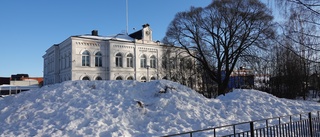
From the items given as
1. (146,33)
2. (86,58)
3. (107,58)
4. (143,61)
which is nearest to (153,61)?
(143,61)

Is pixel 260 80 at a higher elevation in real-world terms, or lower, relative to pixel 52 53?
lower

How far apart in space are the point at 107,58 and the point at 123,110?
28925mm

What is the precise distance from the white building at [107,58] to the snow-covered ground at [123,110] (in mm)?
21358

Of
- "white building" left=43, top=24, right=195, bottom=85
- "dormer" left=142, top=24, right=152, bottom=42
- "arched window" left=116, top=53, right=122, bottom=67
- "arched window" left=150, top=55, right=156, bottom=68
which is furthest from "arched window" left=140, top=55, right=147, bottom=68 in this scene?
"arched window" left=116, top=53, right=122, bottom=67

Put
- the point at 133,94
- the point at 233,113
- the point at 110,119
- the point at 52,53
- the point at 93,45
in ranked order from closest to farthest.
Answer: the point at 110,119
the point at 233,113
the point at 133,94
the point at 93,45
the point at 52,53

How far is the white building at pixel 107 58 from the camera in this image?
3600 centimetres

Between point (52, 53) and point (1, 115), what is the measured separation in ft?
122

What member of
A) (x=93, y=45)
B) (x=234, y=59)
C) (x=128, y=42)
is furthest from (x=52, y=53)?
(x=234, y=59)

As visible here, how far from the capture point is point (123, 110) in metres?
9.86

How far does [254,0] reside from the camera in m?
24.2

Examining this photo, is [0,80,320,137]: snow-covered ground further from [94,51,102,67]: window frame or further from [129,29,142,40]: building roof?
[129,29,142,40]: building roof

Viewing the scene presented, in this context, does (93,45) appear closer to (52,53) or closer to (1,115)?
(52,53)

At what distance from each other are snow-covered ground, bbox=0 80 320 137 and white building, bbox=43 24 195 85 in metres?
21.4

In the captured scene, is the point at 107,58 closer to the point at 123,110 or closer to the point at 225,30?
the point at 225,30
